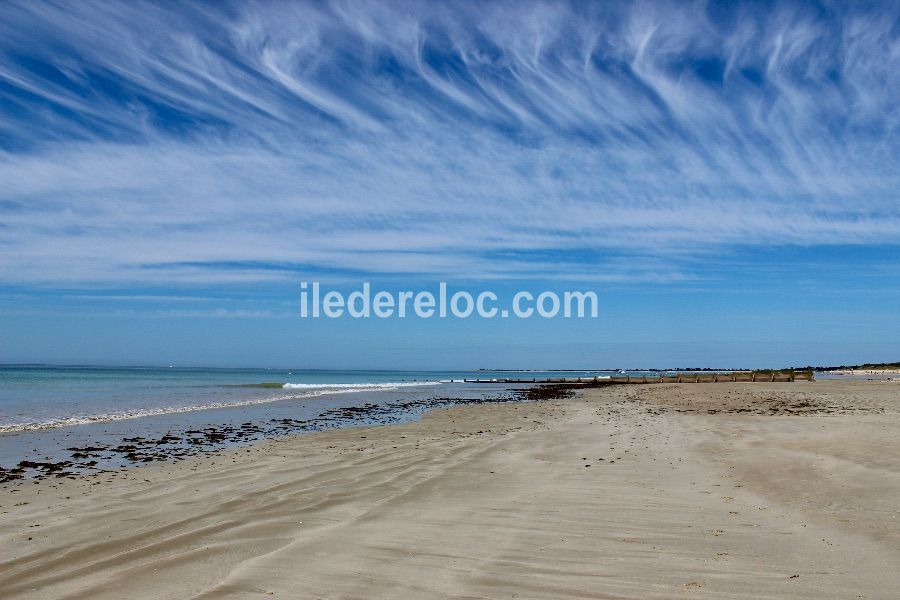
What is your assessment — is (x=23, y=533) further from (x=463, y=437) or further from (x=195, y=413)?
(x=195, y=413)

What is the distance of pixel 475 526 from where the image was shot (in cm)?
716

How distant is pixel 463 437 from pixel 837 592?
13.0m

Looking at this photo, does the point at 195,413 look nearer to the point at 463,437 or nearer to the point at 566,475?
the point at 463,437

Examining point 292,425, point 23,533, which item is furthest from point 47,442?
point 23,533

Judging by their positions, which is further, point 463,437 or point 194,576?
point 463,437

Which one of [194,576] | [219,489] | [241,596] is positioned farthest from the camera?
[219,489]

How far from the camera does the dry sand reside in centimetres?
533

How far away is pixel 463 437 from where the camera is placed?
58.1 feet

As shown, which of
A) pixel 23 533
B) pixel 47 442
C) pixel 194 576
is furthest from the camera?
pixel 47 442

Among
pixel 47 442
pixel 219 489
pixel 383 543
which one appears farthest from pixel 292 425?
pixel 383 543

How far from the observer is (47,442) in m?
16.9

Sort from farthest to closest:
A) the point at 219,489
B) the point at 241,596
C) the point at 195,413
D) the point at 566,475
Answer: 1. the point at 195,413
2. the point at 566,475
3. the point at 219,489
4. the point at 241,596

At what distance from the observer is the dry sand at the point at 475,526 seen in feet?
17.5

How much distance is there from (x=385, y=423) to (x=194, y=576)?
60.8 feet
